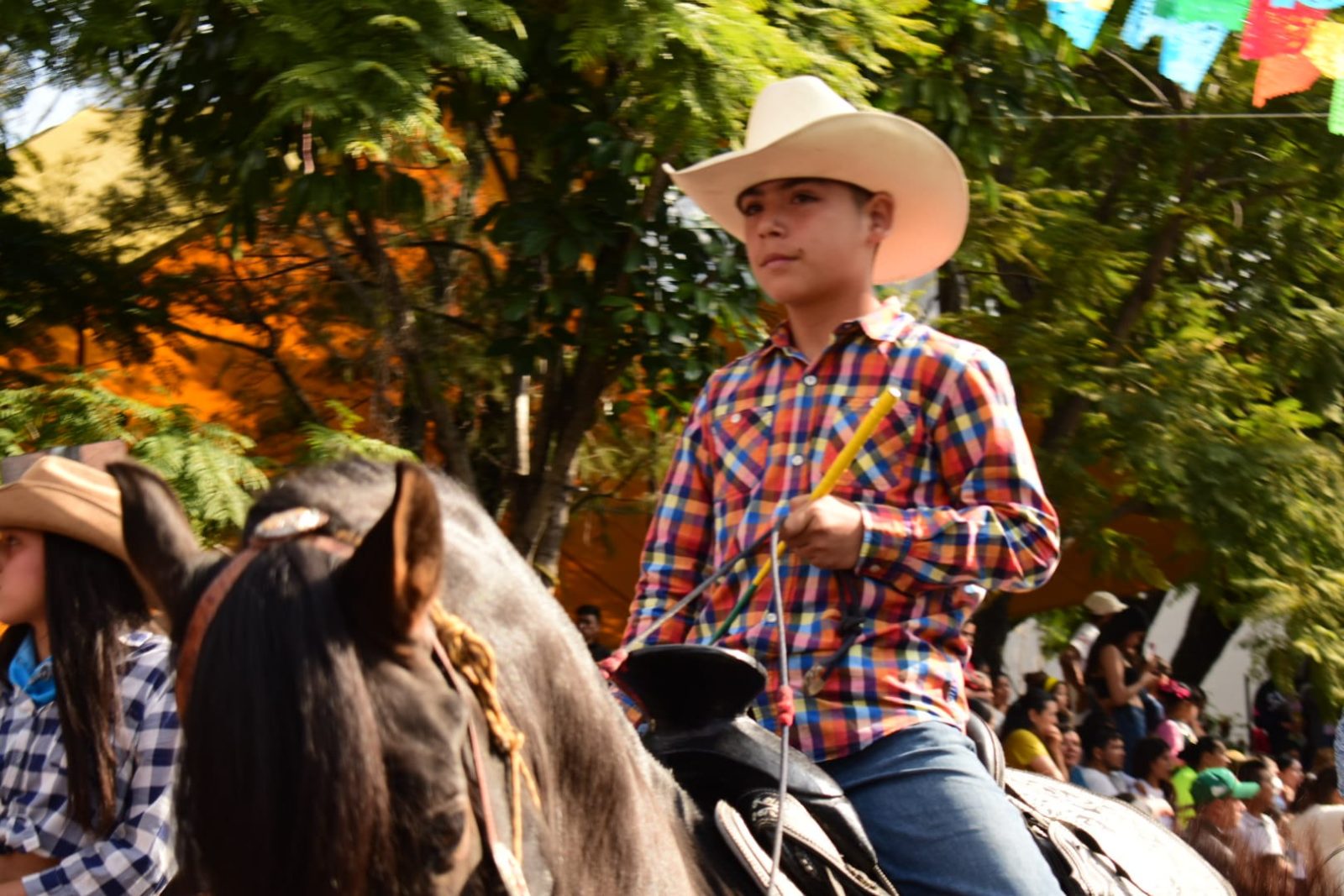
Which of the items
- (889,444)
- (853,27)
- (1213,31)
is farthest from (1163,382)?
(889,444)

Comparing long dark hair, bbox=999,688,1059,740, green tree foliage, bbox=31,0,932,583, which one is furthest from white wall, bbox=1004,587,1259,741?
green tree foliage, bbox=31,0,932,583

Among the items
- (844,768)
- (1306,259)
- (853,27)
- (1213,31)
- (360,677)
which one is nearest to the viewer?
(360,677)

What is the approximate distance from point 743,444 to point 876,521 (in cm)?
48

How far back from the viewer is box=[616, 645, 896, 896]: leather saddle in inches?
97.3

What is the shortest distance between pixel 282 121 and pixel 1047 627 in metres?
11.4

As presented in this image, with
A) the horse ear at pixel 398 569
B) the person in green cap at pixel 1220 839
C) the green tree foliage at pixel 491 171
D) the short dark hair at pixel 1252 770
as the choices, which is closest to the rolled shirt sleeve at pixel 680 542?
the horse ear at pixel 398 569

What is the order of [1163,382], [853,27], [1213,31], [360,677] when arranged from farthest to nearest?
1. [1163,382]
2. [1213,31]
3. [853,27]
4. [360,677]

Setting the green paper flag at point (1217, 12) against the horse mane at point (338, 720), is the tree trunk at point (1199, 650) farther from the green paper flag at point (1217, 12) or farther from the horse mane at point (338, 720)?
the horse mane at point (338, 720)

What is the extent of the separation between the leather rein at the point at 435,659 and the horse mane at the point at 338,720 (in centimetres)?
4

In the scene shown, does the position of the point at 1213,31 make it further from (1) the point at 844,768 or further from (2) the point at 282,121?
(1) the point at 844,768

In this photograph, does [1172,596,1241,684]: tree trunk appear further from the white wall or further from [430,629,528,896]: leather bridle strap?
[430,629,528,896]: leather bridle strap

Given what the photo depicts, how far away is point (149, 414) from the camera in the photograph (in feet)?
18.6

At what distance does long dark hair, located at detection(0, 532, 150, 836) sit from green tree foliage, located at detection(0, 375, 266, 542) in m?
1.98

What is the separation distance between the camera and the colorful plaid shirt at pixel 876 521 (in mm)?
2699
